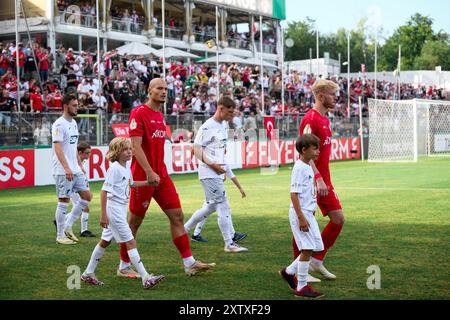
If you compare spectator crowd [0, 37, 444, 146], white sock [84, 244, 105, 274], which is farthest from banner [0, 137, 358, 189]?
white sock [84, 244, 105, 274]

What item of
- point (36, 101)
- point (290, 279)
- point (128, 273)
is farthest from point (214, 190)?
point (36, 101)

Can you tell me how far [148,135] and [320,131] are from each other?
199cm

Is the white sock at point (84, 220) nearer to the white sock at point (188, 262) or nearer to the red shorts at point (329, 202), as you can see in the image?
the white sock at point (188, 262)

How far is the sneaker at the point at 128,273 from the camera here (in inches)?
332

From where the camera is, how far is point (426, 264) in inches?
353

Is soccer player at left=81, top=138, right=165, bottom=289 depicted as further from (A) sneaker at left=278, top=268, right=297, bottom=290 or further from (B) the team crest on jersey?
(A) sneaker at left=278, top=268, right=297, bottom=290

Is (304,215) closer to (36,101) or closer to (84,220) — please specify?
(84,220)

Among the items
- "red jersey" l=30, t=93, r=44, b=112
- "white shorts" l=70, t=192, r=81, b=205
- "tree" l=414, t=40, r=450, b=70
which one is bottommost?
"white shorts" l=70, t=192, r=81, b=205

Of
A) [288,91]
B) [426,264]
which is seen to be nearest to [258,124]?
[288,91]

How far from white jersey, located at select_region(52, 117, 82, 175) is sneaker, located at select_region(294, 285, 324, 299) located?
17.4ft

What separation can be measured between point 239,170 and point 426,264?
2117 cm

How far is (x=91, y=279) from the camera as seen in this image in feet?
26.2

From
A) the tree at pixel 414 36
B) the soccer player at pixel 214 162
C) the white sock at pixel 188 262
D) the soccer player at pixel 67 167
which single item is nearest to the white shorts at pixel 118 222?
the white sock at pixel 188 262

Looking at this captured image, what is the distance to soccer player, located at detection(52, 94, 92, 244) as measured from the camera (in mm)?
11164
